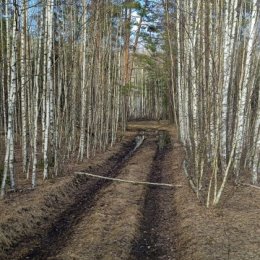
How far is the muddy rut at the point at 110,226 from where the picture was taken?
18.3 ft

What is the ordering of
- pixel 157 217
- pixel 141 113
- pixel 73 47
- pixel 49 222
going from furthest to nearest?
1. pixel 141 113
2. pixel 73 47
3. pixel 157 217
4. pixel 49 222

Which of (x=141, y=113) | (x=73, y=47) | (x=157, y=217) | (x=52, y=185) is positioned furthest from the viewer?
(x=141, y=113)

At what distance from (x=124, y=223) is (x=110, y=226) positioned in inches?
10.8

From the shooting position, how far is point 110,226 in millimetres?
6602

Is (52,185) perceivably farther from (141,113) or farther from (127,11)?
(141,113)

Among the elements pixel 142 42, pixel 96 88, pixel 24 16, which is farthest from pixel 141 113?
pixel 24 16

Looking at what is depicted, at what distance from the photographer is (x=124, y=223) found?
6.74 metres

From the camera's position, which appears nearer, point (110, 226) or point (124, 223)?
point (110, 226)

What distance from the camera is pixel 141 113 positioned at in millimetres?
49688

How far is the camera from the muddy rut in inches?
220

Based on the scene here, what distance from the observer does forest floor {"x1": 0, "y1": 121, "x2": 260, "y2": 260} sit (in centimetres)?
554

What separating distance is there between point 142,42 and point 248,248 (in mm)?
26669

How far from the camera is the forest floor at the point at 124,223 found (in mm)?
5539

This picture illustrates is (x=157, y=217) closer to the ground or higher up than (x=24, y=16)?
closer to the ground
